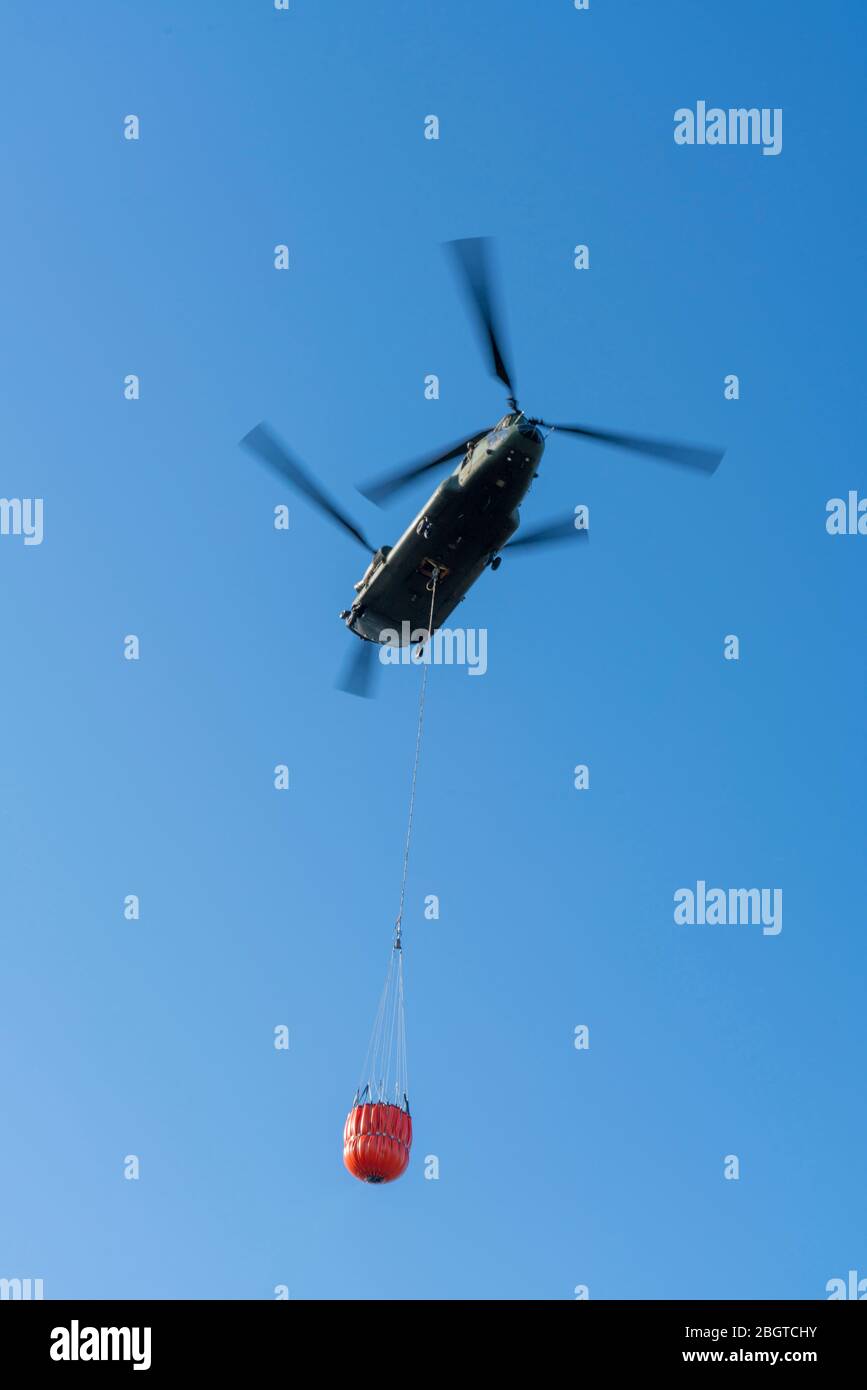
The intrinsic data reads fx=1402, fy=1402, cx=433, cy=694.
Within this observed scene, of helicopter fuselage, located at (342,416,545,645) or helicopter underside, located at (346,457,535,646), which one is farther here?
helicopter underside, located at (346,457,535,646)

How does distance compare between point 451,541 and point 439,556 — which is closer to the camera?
point 451,541

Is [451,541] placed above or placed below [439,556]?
above

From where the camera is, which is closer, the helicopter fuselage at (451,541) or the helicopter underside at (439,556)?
the helicopter fuselage at (451,541)
